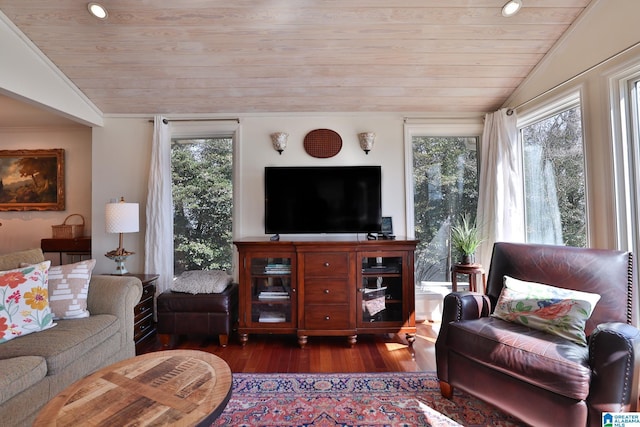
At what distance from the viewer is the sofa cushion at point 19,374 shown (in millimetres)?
1240

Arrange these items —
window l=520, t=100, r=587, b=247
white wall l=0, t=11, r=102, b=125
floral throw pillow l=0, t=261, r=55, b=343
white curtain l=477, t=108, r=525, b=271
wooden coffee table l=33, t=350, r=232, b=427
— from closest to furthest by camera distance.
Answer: wooden coffee table l=33, t=350, r=232, b=427, floral throw pillow l=0, t=261, r=55, b=343, white wall l=0, t=11, r=102, b=125, window l=520, t=100, r=587, b=247, white curtain l=477, t=108, r=525, b=271

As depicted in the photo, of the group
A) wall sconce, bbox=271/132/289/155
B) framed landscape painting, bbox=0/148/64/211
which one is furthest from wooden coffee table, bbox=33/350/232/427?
framed landscape painting, bbox=0/148/64/211

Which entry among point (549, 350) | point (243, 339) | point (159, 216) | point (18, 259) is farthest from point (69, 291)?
point (549, 350)

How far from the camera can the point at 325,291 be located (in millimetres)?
2457

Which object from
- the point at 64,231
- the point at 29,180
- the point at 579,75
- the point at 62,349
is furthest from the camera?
the point at 29,180

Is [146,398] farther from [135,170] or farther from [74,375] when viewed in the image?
[135,170]

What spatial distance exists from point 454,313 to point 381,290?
0.82 metres

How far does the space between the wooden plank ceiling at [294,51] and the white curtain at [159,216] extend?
0.44m

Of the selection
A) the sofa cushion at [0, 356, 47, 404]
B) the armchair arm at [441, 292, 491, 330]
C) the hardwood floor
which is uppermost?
the armchair arm at [441, 292, 491, 330]

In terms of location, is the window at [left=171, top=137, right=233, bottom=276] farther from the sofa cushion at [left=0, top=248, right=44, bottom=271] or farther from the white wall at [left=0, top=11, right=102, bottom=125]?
the sofa cushion at [left=0, top=248, right=44, bottom=271]

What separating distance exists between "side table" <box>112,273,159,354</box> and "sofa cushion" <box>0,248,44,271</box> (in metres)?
0.72

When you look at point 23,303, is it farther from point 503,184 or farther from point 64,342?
point 503,184

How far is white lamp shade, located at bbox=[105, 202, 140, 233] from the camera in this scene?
2529 mm

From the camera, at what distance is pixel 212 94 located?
2.72 m
